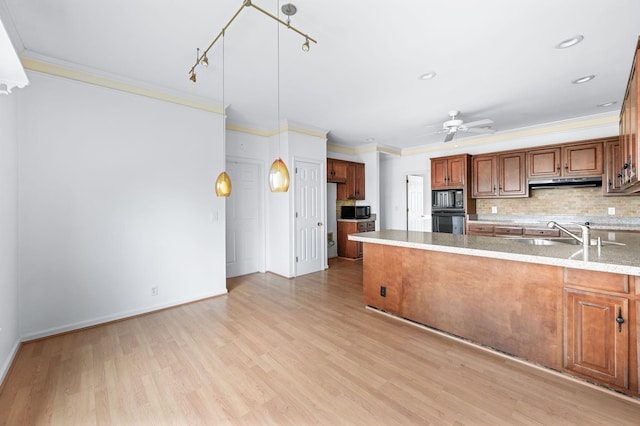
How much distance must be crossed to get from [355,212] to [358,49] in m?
3.92

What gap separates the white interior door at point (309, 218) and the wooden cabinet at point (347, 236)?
1.05m

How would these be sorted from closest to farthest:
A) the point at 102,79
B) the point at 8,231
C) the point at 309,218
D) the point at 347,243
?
the point at 8,231 < the point at 102,79 < the point at 309,218 < the point at 347,243

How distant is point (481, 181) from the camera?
5.41 meters

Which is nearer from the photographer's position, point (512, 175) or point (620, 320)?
A: point (620, 320)

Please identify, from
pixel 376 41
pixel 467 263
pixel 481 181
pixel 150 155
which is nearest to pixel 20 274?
pixel 150 155

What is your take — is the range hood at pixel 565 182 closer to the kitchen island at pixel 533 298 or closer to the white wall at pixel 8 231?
the kitchen island at pixel 533 298

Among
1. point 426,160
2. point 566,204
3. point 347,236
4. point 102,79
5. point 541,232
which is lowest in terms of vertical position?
point 347,236

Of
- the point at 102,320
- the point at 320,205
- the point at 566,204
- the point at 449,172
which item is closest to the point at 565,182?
the point at 566,204

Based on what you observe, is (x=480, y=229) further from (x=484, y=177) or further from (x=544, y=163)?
(x=544, y=163)

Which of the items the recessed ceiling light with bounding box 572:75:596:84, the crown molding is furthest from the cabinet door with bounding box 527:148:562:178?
the crown molding

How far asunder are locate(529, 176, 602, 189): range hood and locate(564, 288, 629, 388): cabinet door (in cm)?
361

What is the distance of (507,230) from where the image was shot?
4.86 m

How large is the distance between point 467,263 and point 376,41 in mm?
2124

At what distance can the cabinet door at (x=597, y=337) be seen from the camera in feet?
5.72
